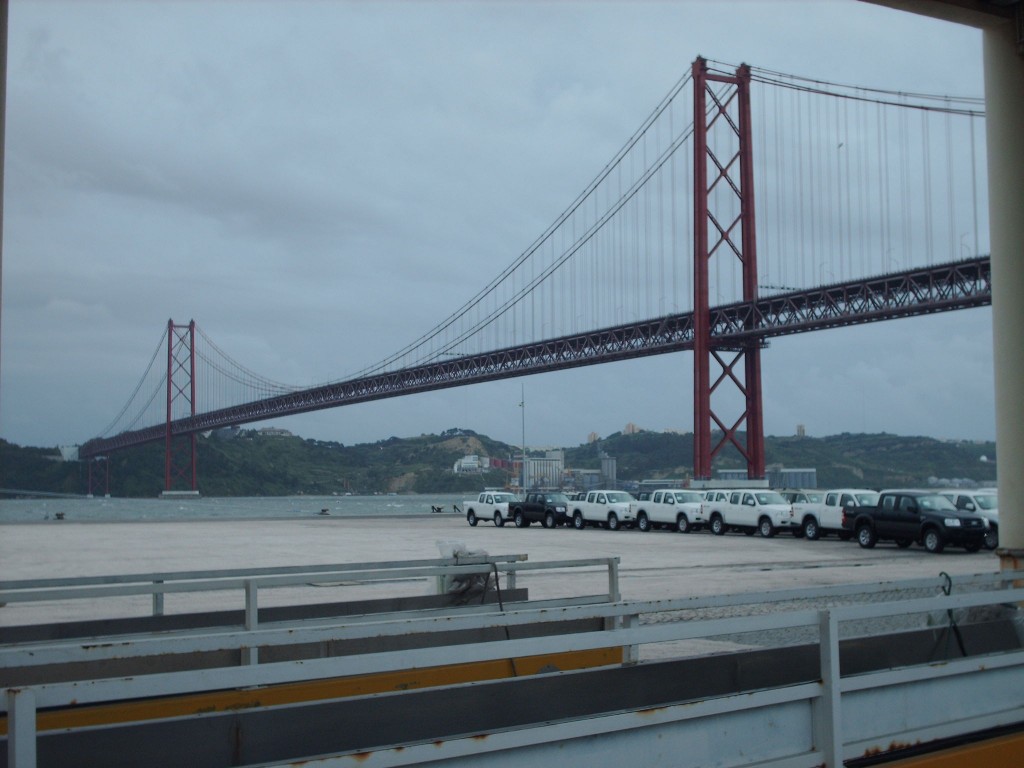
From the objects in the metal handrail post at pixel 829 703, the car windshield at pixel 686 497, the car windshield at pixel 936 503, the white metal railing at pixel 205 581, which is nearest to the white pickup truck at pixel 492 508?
the car windshield at pixel 686 497

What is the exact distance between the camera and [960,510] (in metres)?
26.8

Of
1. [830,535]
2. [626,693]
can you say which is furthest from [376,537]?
[626,693]

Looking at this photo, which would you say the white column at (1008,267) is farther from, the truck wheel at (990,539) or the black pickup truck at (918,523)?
the truck wheel at (990,539)

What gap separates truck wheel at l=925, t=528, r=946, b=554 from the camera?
25812 mm

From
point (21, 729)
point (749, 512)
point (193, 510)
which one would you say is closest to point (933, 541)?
point (749, 512)

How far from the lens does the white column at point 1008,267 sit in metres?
9.25

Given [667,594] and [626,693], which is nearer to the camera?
[626,693]

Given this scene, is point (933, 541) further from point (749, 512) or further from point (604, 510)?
point (604, 510)

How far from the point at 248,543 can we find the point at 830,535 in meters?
17.5

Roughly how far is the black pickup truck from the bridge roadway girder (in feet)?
80.4

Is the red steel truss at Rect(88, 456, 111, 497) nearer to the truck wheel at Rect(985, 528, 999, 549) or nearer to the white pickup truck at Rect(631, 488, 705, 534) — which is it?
the white pickup truck at Rect(631, 488, 705, 534)

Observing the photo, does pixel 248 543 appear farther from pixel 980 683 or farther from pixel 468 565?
pixel 980 683

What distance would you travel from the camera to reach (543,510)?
144ft

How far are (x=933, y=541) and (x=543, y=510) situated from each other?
20090 millimetres
